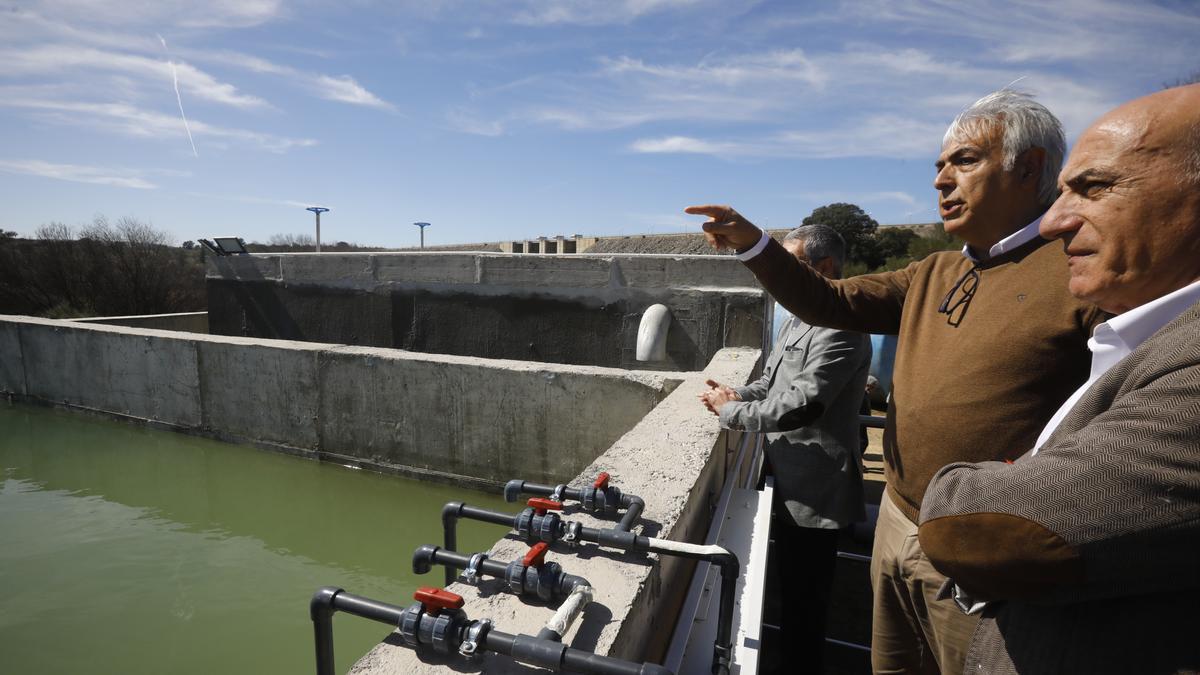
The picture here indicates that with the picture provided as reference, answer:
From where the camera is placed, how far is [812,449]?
2.47m

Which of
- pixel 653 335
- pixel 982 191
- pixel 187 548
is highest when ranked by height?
pixel 982 191

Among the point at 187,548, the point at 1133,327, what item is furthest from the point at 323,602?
the point at 187,548

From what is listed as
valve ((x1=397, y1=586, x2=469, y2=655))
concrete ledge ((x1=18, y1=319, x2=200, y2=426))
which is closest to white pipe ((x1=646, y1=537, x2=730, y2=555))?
valve ((x1=397, y1=586, x2=469, y2=655))

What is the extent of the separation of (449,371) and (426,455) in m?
0.82

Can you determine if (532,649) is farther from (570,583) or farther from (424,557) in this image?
(424,557)

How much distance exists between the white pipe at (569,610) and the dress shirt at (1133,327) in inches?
37.1

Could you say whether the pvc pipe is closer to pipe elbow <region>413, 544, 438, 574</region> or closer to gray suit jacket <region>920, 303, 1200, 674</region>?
pipe elbow <region>413, 544, 438, 574</region>

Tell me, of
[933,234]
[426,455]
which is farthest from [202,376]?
[933,234]

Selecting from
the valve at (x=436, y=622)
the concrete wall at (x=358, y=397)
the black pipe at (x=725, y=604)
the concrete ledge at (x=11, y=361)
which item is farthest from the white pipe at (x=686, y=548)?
the concrete ledge at (x=11, y=361)

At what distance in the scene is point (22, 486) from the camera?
5516 mm

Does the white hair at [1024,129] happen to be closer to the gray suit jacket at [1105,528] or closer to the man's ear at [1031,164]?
the man's ear at [1031,164]

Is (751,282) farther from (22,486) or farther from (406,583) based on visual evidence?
(22,486)

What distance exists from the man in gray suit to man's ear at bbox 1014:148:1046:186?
879 mm

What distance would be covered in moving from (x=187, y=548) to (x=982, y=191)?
17.0 feet
